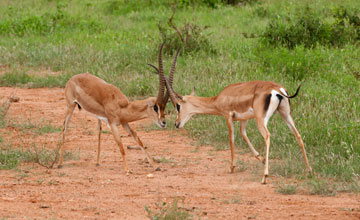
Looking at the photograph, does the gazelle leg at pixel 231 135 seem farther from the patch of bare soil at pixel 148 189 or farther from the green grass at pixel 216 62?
the green grass at pixel 216 62

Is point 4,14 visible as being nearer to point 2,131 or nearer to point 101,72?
point 101,72

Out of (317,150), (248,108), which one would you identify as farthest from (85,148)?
(317,150)

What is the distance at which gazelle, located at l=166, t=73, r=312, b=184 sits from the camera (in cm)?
554

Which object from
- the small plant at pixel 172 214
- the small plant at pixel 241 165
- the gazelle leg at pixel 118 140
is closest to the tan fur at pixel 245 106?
the small plant at pixel 241 165

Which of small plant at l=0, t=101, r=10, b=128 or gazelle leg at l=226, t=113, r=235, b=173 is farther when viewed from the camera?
small plant at l=0, t=101, r=10, b=128

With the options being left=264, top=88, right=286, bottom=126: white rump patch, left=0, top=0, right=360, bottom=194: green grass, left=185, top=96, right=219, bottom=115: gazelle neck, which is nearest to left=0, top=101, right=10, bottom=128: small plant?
left=0, top=0, right=360, bottom=194: green grass

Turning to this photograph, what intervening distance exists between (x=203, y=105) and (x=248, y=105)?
0.69m

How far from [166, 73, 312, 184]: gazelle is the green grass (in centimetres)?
42

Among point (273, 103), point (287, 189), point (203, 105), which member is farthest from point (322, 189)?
point (203, 105)

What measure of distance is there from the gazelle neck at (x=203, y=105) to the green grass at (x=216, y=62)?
692 millimetres

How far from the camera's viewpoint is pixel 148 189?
17.1 ft

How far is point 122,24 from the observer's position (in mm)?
13844

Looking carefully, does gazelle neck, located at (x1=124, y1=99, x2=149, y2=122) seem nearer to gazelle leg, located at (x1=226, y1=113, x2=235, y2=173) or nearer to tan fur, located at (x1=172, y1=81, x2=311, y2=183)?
tan fur, located at (x1=172, y1=81, x2=311, y2=183)

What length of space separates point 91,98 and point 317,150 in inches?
98.6
